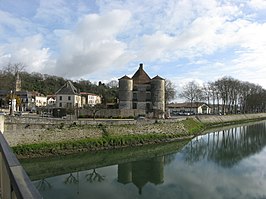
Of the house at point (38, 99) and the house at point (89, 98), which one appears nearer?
the house at point (89, 98)

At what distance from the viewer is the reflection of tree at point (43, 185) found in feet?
47.8

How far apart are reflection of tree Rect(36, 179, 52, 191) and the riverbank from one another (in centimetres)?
470

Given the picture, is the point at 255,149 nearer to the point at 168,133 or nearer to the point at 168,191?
the point at 168,133

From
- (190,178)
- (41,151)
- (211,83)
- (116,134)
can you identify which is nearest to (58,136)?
(41,151)

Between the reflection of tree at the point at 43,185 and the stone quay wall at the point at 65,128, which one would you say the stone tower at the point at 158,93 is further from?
the reflection of tree at the point at 43,185

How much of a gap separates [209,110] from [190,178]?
7150cm

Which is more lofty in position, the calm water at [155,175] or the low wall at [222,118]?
the low wall at [222,118]

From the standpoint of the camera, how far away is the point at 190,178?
16.7 metres

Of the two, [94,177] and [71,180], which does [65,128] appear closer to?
[94,177]

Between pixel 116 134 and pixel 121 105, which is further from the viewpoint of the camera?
pixel 121 105

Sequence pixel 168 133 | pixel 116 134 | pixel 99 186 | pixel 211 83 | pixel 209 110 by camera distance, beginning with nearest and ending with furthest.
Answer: pixel 99 186 → pixel 116 134 → pixel 168 133 → pixel 211 83 → pixel 209 110

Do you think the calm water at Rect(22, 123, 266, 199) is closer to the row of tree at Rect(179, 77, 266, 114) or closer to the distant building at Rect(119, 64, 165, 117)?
the distant building at Rect(119, 64, 165, 117)

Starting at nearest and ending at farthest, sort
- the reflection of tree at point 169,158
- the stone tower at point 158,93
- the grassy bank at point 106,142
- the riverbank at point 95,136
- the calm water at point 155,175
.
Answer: the calm water at point 155,175 → the grassy bank at point 106,142 → the riverbank at point 95,136 → the reflection of tree at point 169,158 → the stone tower at point 158,93

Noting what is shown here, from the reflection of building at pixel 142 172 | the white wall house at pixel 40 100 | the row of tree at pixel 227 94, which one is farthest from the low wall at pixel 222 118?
the white wall house at pixel 40 100
